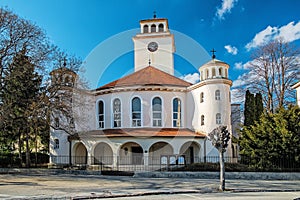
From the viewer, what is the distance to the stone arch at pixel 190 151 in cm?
2762

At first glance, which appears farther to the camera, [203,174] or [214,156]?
[214,156]

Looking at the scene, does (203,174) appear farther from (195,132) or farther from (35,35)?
(35,35)

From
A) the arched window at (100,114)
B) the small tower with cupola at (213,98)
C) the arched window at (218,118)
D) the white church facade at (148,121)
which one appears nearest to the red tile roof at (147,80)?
the white church facade at (148,121)

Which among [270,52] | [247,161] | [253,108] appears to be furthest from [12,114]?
[270,52]

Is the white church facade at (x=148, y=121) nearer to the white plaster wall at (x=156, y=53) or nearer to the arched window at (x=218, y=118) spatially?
the arched window at (x=218, y=118)

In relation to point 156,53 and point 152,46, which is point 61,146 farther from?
point 152,46

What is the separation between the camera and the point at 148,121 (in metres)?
28.6

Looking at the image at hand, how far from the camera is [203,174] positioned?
61.0 ft

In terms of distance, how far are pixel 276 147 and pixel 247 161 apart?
A: 226cm

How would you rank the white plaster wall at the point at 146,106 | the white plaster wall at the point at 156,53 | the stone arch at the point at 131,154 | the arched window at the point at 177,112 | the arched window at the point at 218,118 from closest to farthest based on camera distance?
the stone arch at the point at 131,154 < the arched window at the point at 218,118 < the white plaster wall at the point at 146,106 < the arched window at the point at 177,112 < the white plaster wall at the point at 156,53

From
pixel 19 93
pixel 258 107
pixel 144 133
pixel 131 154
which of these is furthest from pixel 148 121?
pixel 19 93

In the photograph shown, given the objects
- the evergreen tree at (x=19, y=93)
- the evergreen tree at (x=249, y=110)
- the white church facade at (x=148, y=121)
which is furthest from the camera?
the evergreen tree at (x=249, y=110)

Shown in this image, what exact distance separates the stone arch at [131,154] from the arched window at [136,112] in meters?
2.00

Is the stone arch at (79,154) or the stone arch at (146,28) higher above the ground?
the stone arch at (146,28)
